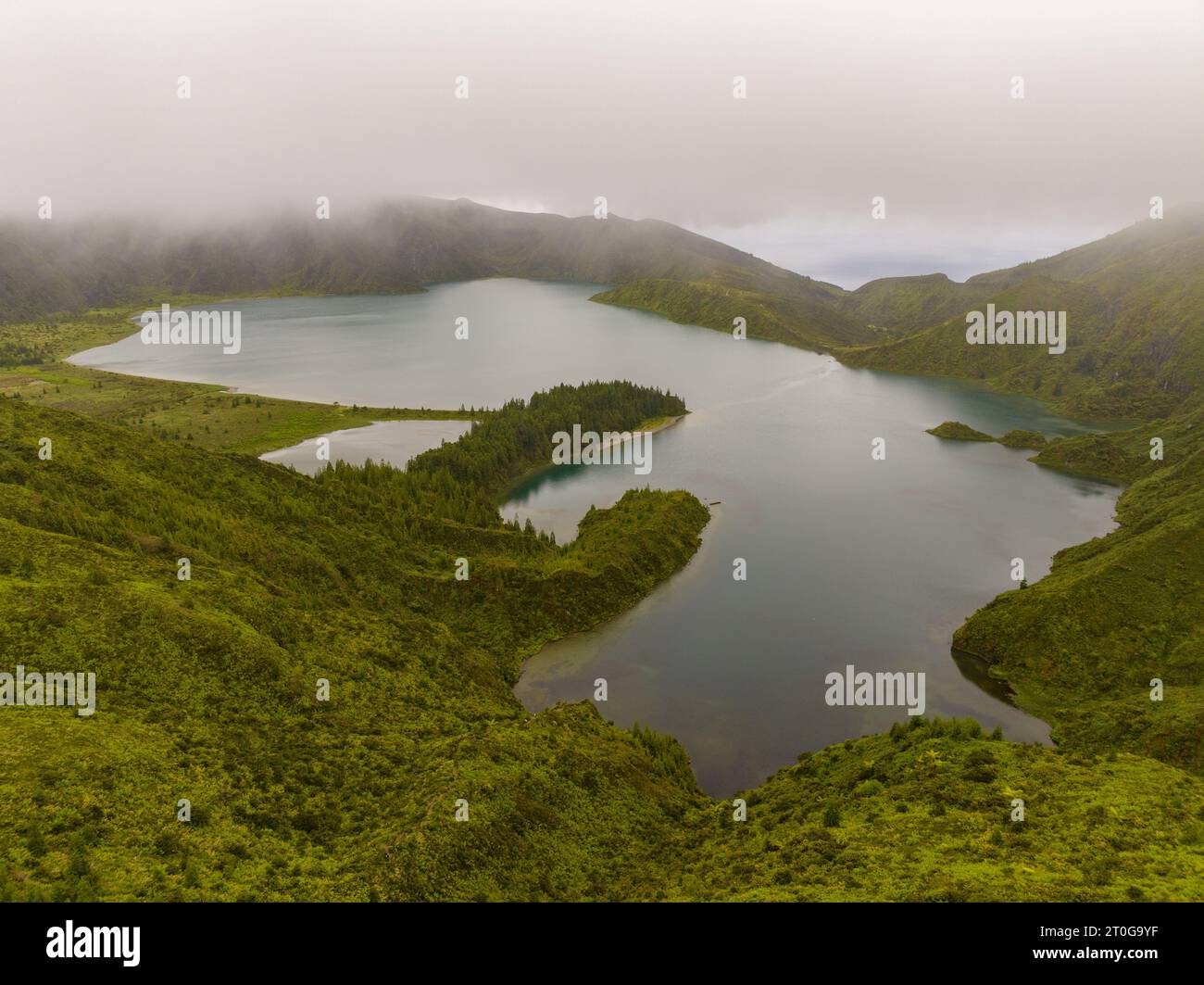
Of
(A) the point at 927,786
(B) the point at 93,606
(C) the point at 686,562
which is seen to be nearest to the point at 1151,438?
(C) the point at 686,562

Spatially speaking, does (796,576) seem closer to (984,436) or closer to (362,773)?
(362,773)

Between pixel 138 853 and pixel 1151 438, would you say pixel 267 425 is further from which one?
pixel 1151 438

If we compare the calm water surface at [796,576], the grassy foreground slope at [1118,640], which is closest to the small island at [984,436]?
the calm water surface at [796,576]

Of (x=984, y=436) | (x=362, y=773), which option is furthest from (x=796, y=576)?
(x=984, y=436)

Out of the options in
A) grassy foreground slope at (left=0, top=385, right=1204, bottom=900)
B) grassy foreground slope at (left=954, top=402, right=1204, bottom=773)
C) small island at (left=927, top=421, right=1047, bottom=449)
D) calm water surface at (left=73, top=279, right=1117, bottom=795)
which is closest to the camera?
grassy foreground slope at (left=0, top=385, right=1204, bottom=900)

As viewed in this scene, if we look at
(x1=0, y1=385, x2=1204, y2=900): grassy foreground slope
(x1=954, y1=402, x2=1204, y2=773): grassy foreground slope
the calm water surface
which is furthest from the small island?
(x1=0, y1=385, x2=1204, y2=900): grassy foreground slope

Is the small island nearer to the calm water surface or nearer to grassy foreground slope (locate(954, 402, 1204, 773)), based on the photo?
the calm water surface

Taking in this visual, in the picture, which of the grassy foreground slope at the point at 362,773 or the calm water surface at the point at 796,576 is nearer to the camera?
the grassy foreground slope at the point at 362,773

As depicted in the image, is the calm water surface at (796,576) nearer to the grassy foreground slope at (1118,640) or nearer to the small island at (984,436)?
the grassy foreground slope at (1118,640)
